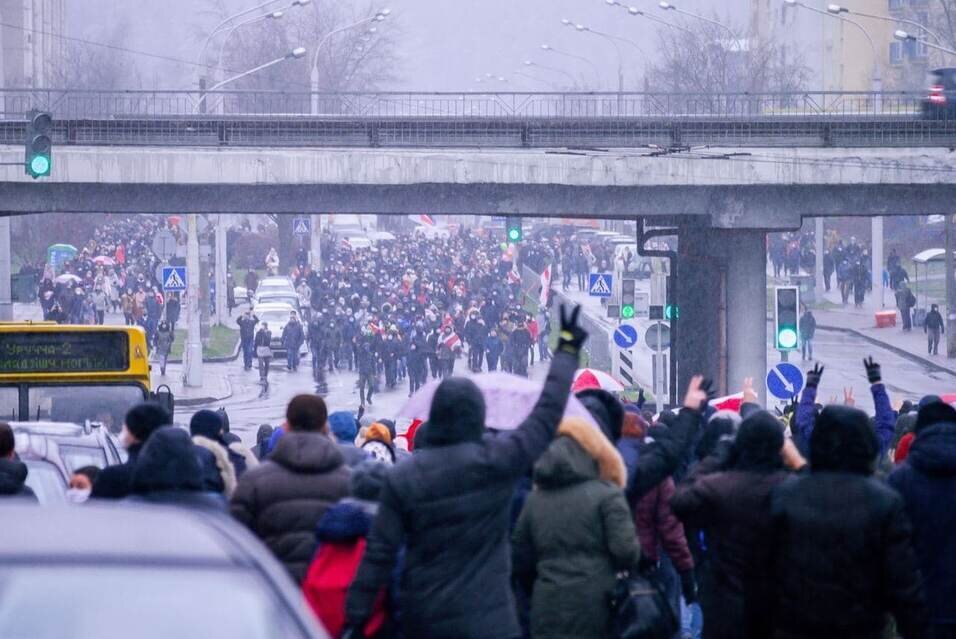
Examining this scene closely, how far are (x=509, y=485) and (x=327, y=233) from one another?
72.7 meters

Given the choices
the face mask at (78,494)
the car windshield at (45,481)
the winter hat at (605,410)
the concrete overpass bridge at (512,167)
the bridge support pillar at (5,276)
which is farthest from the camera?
the bridge support pillar at (5,276)

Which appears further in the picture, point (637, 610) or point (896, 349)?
point (896, 349)

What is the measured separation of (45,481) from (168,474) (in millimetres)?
2436

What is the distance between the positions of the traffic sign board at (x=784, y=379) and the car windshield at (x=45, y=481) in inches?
588

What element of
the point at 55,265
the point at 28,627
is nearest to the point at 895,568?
the point at 28,627

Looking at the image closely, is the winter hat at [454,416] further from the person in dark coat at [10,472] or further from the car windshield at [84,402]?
the car windshield at [84,402]

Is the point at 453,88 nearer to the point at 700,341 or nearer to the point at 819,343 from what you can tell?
the point at 819,343

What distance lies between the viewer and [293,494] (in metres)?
6.41

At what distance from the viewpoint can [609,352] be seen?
1657 inches

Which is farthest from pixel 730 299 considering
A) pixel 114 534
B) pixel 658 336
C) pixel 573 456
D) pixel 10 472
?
pixel 114 534

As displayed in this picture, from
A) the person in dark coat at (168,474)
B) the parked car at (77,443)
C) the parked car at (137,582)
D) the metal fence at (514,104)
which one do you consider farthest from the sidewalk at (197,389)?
the parked car at (137,582)

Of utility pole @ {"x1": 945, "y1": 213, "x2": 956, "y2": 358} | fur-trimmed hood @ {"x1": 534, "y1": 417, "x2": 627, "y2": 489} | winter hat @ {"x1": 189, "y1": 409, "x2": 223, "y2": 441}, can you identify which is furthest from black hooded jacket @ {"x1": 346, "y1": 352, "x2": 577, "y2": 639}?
utility pole @ {"x1": 945, "y1": 213, "x2": 956, "y2": 358}

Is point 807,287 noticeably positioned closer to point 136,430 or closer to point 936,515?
point 136,430

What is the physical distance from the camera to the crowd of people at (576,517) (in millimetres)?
5543
